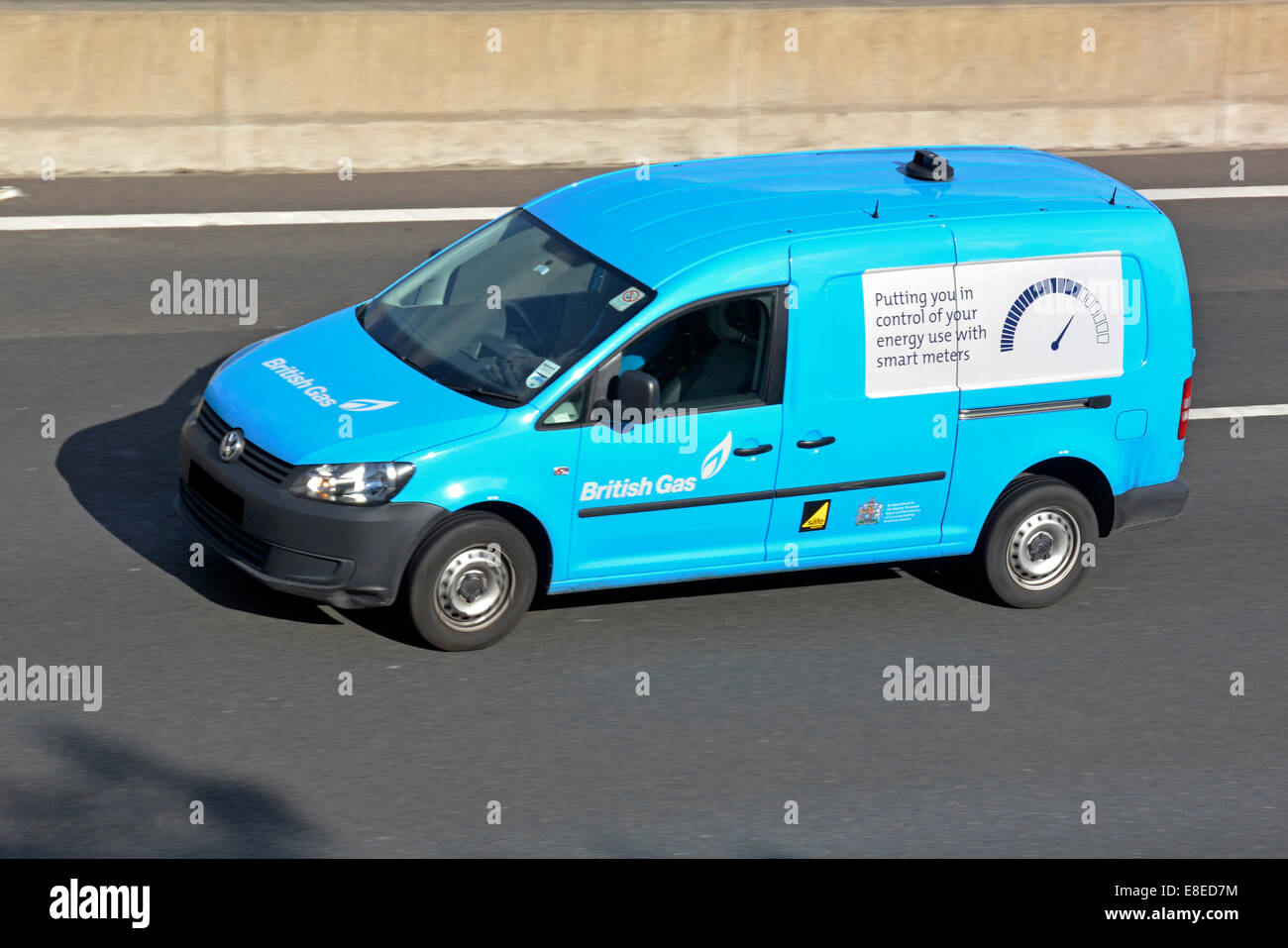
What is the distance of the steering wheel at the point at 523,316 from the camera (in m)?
8.09

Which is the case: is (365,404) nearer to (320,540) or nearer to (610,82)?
(320,540)

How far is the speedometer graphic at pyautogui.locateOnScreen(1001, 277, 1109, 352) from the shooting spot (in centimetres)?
834

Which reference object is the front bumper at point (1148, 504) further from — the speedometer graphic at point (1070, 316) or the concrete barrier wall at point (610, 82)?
the concrete barrier wall at point (610, 82)

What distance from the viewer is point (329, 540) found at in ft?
24.5

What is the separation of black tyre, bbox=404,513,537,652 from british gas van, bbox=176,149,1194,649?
1 cm

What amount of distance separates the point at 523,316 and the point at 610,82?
22.4 feet

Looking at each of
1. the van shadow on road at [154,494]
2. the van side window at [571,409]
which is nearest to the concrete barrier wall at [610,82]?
the van shadow on road at [154,494]

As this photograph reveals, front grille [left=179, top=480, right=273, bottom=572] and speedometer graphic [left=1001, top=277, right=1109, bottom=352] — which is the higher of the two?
speedometer graphic [left=1001, top=277, right=1109, bottom=352]

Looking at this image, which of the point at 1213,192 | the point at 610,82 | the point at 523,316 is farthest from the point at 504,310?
the point at 1213,192

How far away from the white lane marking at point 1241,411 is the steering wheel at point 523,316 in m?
4.71

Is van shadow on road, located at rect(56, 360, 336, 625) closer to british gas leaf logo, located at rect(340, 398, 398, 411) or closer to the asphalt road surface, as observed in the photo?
the asphalt road surface

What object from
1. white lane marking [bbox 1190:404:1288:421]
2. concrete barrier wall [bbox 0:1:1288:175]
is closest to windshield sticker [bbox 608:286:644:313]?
white lane marking [bbox 1190:404:1288:421]
